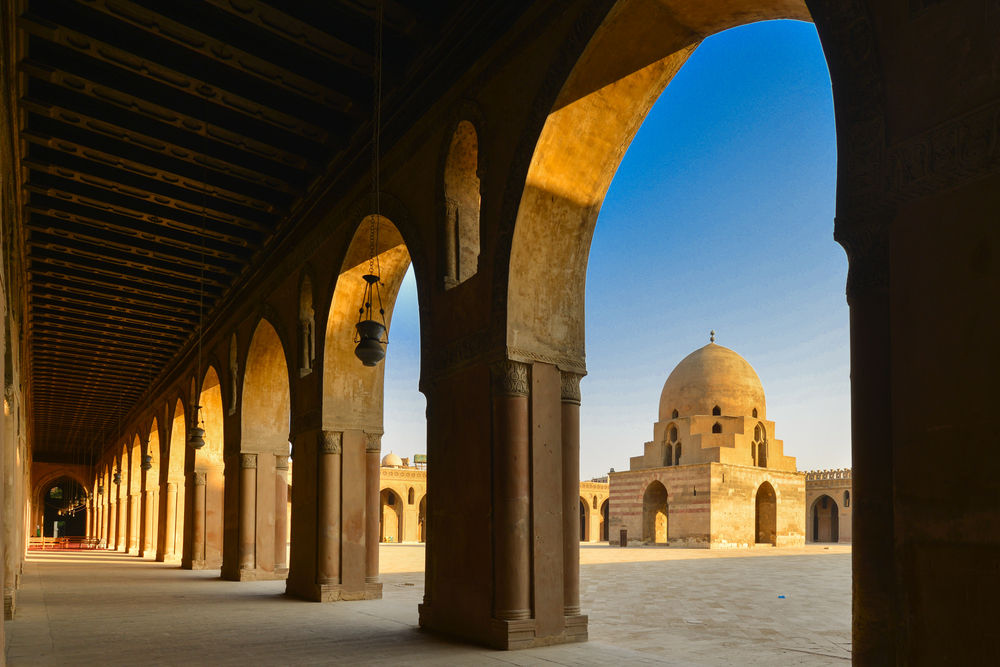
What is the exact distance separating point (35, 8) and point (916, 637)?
9412 millimetres

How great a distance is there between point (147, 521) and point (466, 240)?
2398 centimetres

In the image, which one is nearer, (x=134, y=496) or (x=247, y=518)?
(x=247, y=518)

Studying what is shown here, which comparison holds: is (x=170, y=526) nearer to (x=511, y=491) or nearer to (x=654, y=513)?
(x=511, y=491)

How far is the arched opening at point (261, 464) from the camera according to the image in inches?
603

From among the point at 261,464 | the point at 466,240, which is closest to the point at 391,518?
the point at 261,464

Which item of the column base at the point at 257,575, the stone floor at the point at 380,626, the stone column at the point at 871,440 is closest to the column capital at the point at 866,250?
the stone column at the point at 871,440

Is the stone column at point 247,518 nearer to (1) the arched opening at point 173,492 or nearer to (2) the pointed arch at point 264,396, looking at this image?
(2) the pointed arch at point 264,396

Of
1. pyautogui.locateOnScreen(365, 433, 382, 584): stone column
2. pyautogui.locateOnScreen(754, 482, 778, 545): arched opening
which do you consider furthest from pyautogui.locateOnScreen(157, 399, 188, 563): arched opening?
pyautogui.locateOnScreen(754, 482, 778, 545): arched opening

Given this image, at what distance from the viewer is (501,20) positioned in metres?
7.67

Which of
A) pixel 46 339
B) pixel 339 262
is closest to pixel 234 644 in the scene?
pixel 339 262

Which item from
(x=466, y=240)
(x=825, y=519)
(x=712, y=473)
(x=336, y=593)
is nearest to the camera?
(x=466, y=240)

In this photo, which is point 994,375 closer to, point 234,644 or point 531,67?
point 531,67

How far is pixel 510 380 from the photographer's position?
23.9 feet

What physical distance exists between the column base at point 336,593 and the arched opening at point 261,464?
3970mm
